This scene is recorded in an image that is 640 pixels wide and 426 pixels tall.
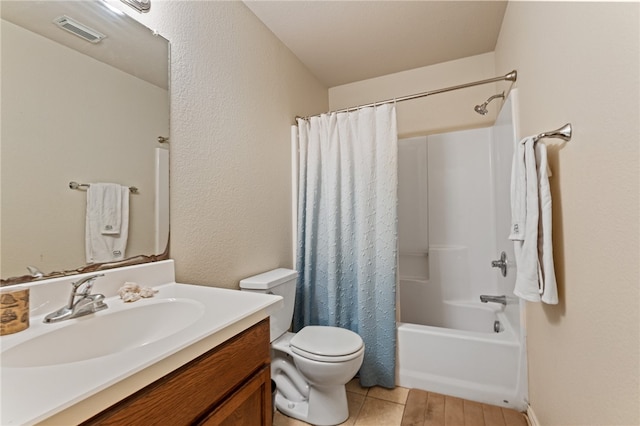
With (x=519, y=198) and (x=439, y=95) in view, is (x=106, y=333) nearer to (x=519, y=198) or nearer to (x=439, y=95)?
(x=519, y=198)

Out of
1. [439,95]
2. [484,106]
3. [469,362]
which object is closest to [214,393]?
[469,362]

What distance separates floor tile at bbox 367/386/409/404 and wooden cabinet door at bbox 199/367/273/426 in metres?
1.02

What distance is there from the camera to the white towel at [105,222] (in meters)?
0.99

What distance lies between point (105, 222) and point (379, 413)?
165 cm

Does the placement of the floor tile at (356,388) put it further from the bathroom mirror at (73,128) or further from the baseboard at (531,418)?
the bathroom mirror at (73,128)

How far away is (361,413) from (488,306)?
1.29m

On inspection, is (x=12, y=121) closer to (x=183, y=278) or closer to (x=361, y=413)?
(x=183, y=278)

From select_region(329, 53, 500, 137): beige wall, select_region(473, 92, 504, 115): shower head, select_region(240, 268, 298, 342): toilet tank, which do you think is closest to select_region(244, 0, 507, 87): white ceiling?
select_region(329, 53, 500, 137): beige wall

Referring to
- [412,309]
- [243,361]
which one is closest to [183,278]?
[243,361]

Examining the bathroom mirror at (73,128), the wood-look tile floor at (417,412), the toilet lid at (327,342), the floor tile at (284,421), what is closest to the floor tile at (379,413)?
the wood-look tile floor at (417,412)

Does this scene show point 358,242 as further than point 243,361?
Yes

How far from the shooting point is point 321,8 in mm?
1779

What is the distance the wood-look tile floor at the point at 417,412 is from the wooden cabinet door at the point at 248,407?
2.40 ft

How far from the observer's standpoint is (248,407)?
2.93 feet
